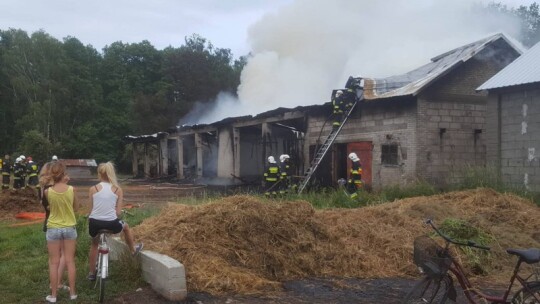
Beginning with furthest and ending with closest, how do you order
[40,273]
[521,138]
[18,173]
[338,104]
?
[18,173] < [338,104] < [521,138] < [40,273]

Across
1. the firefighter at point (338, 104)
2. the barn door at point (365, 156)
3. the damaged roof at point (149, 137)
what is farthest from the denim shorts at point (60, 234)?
the damaged roof at point (149, 137)

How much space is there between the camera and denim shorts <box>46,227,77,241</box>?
596 centimetres

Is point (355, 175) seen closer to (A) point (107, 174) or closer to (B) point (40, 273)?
(B) point (40, 273)

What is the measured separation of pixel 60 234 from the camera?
19.6 feet

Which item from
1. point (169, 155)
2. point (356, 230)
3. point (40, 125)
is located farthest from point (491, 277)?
point (40, 125)

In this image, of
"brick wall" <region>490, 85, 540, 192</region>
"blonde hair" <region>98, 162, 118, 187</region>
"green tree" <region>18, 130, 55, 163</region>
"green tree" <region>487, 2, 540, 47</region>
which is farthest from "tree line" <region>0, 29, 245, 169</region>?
"blonde hair" <region>98, 162, 118, 187</region>

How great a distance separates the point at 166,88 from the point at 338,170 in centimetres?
3843

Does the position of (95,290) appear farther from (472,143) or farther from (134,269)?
(472,143)

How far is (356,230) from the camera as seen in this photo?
8.52m

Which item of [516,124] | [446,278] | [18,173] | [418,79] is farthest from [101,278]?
[18,173]

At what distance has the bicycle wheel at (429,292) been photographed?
4820 millimetres

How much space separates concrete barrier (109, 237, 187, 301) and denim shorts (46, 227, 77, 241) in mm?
959

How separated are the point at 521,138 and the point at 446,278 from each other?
11.6 metres

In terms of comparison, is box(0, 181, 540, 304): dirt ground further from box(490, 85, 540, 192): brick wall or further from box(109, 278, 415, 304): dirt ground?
box(490, 85, 540, 192): brick wall
